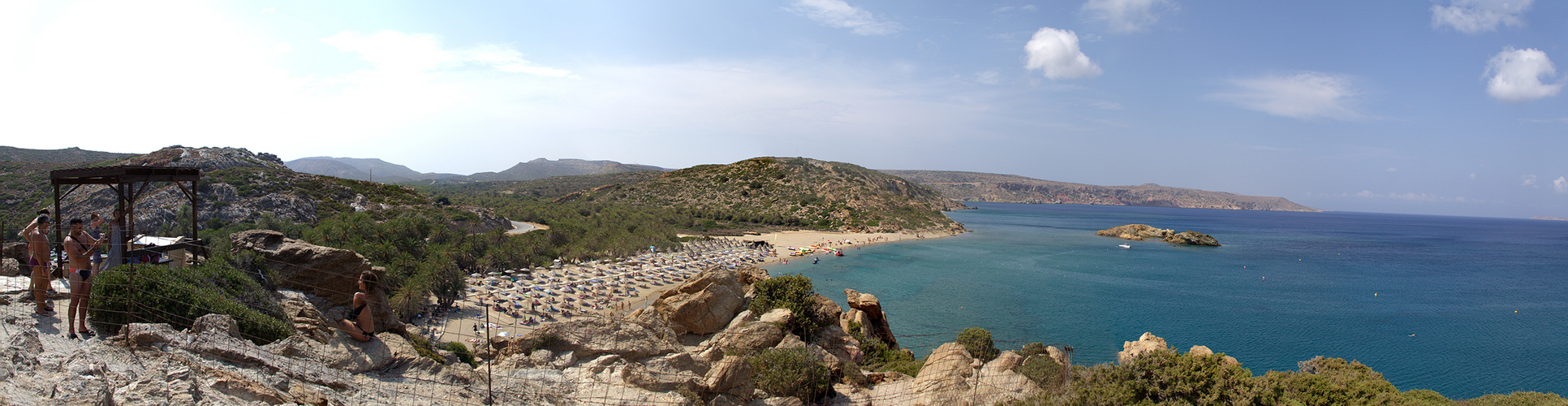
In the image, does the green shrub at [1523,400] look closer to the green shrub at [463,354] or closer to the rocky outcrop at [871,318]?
the rocky outcrop at [871,318]

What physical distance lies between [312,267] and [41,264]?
4.25 meters

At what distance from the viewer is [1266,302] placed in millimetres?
42375

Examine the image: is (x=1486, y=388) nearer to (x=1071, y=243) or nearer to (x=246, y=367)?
(x=246, y=367)

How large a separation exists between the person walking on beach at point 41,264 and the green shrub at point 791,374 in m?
10.4

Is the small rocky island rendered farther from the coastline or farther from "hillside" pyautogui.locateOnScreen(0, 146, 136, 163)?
"hillside" pyautogui.locateOnScreen(0, 146, 136, 163)

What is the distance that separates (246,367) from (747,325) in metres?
10.4

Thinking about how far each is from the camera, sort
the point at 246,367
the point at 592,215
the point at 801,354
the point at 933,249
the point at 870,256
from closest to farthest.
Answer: the point at 246,367 → the point at 801,354 → the point at 870,256 → the point at 933,249 → the point at 592,215

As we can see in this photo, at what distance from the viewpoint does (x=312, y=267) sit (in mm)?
12352

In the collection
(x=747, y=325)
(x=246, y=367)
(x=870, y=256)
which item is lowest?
(x=870, y=256)

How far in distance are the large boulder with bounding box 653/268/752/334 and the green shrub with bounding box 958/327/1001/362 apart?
785 centimetres

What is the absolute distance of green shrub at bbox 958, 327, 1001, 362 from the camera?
19547 millimetres

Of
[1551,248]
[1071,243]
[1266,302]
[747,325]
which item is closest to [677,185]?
[1071,243]

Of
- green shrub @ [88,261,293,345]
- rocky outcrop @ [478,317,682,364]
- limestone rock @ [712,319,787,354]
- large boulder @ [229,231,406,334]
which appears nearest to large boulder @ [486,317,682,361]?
rocky outcrop @ [478,317,682,364]

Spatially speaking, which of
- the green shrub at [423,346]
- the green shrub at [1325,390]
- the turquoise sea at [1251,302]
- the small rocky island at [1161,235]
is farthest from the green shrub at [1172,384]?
the small rocky island at [1161,235]
